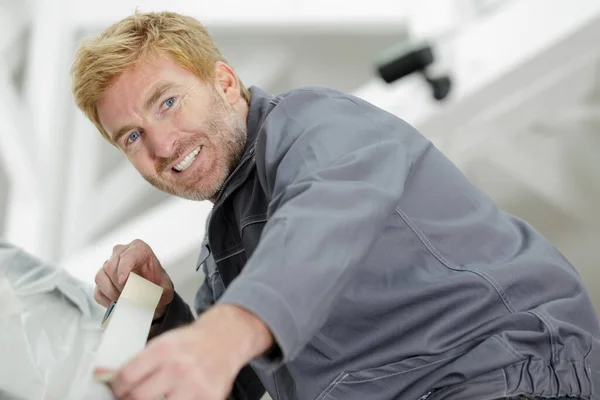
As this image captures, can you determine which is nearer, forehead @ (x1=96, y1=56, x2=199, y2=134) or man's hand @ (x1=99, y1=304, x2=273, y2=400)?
man's hand @ (x1=99, y1=304, x2=273, y2=400)

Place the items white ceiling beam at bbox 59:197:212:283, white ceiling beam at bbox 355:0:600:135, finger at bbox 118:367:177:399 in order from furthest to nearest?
white ceiling beam at bbox 59:197:212:283, white ceiling beam at bbox 355:0:600:135, finger at bbox 118:367:177:399

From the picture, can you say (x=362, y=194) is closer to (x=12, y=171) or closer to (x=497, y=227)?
(x=497, y=227)

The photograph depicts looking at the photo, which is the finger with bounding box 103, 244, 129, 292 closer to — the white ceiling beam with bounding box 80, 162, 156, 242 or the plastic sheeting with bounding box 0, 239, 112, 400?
the plastic sheeting with bounding box 0, 239, 112, 400

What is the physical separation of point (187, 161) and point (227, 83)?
0.22 metres

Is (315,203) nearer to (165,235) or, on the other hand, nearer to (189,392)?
(189,392)

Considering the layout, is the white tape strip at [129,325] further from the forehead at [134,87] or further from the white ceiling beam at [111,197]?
the white ceiling beam at [111,197]

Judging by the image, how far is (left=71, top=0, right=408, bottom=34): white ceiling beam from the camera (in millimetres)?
3215

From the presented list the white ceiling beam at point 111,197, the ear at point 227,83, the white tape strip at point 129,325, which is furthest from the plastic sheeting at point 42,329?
the white ceiling beam at point 111,197

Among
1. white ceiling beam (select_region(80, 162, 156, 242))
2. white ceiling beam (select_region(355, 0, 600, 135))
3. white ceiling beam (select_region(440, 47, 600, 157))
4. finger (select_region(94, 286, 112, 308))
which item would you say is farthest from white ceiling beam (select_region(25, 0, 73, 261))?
finger (select_region(94, 286, 112, 308))

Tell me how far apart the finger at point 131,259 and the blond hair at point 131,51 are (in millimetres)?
225

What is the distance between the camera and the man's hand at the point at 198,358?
70 centimetres

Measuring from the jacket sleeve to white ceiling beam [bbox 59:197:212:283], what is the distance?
4.97ft

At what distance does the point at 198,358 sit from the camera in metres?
0.71

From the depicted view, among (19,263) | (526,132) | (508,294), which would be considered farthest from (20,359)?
(526,132)
